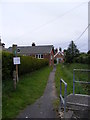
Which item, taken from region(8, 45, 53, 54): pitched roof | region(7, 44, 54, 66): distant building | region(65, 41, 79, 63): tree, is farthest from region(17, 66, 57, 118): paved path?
region(65, 41, 79, 63): tree

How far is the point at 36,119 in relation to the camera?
5.17 metres

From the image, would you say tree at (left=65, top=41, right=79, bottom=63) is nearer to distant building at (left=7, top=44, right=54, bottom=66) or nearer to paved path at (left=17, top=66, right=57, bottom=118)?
distant building at (left=7, top=44, right=54, bottom=66)

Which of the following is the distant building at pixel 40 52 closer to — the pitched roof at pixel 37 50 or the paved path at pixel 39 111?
the pitched roof at pixel 37 50

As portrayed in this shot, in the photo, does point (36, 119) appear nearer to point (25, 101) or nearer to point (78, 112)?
point (78, 112)

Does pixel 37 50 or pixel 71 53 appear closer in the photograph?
pixel 37 50

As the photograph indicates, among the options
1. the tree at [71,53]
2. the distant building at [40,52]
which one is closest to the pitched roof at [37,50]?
the distant building at [40,52]

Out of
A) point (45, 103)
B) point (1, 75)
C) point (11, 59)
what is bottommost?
point (45, 103)

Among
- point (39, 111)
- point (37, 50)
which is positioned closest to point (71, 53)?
point (37, 50)

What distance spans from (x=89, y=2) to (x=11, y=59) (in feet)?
21.3

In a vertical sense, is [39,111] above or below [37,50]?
below

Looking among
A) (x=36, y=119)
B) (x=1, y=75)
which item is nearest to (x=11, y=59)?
(x=1, y=75)

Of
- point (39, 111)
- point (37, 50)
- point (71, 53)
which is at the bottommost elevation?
point (39, 111)

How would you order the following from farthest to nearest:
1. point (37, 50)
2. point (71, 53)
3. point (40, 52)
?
point (71, 53) < point (37, 50) < point (40, 52)

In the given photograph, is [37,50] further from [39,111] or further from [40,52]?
[39,111]
